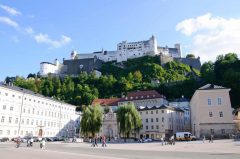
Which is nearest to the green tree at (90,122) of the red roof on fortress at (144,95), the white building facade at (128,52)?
the red roof on fortress at (144,95)

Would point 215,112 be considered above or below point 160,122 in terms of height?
above

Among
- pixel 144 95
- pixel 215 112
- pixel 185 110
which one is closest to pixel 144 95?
pixel 144 95

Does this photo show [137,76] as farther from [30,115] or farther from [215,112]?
[215,112]

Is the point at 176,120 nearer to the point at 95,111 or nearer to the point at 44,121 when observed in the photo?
the point at 95,111

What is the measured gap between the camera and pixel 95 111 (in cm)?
6569

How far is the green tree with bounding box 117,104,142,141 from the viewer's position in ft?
208

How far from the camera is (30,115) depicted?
238 ft

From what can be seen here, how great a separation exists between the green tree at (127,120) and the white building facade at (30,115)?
23540 millimetres

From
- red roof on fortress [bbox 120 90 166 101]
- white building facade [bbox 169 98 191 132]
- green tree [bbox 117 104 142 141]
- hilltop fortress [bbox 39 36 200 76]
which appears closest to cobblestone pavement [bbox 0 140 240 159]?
green tree [bbox 117 104 142 141]

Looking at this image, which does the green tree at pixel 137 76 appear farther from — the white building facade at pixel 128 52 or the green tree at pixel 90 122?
the green tree at pixel 90 122

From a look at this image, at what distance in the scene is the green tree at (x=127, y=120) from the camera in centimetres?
6341

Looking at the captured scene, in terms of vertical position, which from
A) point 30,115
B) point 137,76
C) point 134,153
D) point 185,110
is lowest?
point 134,153

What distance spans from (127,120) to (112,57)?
361 feet

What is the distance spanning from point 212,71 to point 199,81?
339 inches
